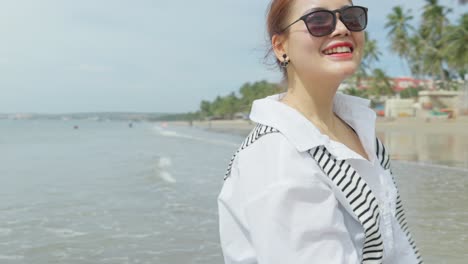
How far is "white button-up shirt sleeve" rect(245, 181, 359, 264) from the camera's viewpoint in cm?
102

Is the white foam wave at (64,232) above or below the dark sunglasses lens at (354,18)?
below

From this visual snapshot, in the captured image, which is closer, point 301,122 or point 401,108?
point 301,122

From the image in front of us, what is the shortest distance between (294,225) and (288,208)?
0.04m

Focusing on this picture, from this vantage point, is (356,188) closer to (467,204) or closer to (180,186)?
(467,204)

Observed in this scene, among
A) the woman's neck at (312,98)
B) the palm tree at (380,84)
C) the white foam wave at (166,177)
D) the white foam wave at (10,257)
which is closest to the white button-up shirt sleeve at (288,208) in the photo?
the woman's neck at (312,98)

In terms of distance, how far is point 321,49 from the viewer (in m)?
1.24

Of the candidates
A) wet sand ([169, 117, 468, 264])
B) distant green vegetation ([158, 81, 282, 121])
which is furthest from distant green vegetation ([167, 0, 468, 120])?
distant green vegetation ([158, 81, 282, 121])

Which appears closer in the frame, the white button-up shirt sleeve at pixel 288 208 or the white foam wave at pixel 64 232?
the white button-up shirt sleeve at pixel 288 208

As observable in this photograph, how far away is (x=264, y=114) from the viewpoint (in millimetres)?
1234

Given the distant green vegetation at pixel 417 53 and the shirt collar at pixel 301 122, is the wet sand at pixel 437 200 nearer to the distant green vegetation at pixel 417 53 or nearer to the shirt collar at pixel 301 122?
the shirt collar at pixel 301 122

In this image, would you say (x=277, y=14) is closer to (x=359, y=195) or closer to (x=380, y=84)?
(x=359, y=195)

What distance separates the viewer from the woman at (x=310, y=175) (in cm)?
103

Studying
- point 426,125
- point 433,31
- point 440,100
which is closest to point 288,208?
point 426,125

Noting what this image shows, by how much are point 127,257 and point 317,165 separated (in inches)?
230
